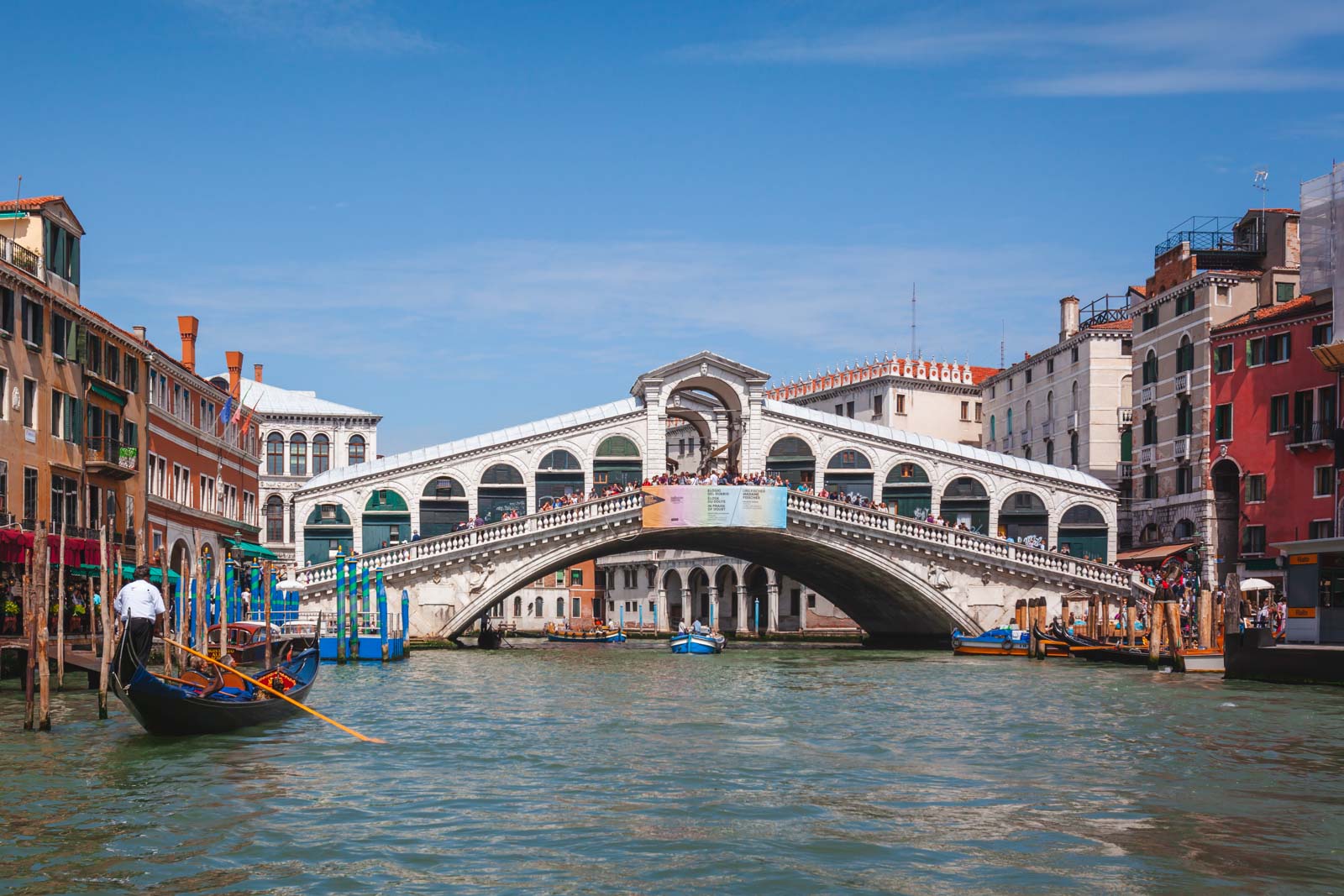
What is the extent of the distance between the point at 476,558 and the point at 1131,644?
14110mm

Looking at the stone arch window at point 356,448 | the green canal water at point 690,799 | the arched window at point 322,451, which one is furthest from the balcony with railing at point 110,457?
the stone arch window at point 356,448

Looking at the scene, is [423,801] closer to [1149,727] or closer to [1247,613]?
[1149,727]

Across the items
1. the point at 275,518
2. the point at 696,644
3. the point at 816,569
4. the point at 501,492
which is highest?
the point at 501,492

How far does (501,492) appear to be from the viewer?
4022 centimetres

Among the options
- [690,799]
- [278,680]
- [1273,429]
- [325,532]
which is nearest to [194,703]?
[278,680]

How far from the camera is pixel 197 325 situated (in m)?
37.6

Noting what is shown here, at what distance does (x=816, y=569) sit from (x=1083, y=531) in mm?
7069

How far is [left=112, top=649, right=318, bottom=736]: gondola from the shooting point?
1484 cm

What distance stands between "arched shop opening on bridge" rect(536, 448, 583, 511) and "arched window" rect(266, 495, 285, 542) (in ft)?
43.0

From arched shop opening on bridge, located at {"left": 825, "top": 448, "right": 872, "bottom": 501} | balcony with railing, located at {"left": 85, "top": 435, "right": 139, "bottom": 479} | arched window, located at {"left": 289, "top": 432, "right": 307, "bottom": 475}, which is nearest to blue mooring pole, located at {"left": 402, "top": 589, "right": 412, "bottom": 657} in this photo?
balcony with railing, located at {"left": 85, "top": 435, "right": 139, "bottom": 479}

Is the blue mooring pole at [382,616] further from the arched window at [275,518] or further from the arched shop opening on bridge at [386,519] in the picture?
the arched window at [275,518]

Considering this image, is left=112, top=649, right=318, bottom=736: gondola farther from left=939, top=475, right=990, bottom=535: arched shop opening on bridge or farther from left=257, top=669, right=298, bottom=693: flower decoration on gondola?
left=939, top=475, right=990, bottom=535: arched shop opening on bridge

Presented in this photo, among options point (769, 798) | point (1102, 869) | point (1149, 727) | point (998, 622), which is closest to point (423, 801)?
point (769, 798)

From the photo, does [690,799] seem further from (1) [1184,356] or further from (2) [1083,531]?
(2) [1083,531]
